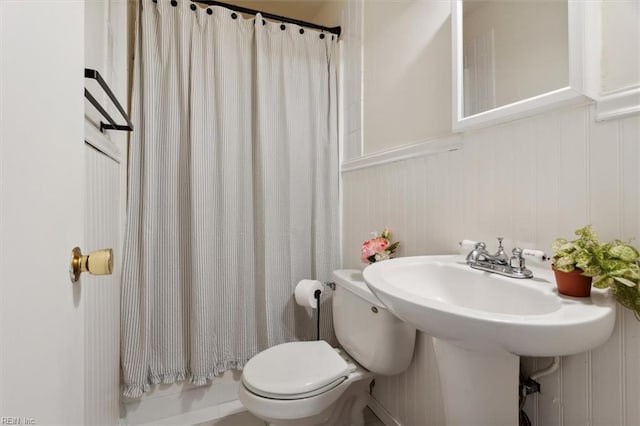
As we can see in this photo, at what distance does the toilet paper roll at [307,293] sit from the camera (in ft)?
5.17

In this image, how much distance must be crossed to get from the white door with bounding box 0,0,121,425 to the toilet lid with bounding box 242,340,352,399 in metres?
0.70

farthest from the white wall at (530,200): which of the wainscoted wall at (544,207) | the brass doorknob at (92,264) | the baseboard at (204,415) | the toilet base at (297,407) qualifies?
the brass doorknob at (92,264)

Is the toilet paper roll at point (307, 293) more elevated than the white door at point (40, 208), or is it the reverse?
the white door at point (40, 208)

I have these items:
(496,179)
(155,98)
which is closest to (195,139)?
(155,98)

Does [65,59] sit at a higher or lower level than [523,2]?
lower

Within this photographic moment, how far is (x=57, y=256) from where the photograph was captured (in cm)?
39

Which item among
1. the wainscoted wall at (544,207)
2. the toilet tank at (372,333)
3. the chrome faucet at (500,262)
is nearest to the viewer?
the wainscoted wall at (544,207)

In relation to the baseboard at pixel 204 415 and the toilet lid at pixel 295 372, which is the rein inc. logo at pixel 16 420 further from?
the baseboard at pixel 204 415

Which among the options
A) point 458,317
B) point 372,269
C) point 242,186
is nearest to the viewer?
point 458,317

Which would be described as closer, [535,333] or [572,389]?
[535,333]

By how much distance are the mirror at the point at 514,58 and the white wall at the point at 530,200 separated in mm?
52

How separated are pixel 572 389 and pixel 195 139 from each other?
172 cm

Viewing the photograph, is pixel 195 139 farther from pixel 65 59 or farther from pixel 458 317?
pixel 458 317

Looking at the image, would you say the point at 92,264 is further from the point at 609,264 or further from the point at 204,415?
the point at 204,415
